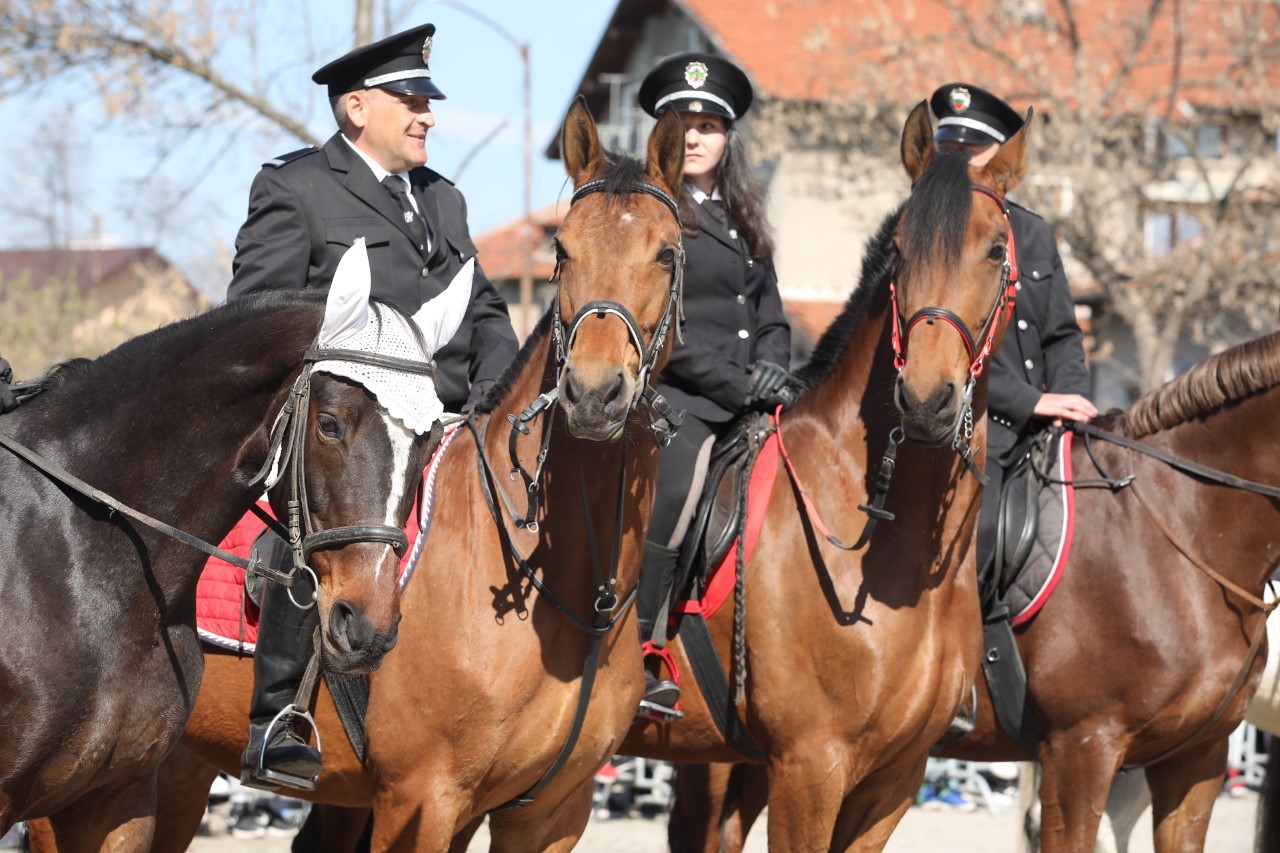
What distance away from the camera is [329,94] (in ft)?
17.9

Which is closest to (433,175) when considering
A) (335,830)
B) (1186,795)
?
(335,830)

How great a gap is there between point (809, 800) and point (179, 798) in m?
2.26

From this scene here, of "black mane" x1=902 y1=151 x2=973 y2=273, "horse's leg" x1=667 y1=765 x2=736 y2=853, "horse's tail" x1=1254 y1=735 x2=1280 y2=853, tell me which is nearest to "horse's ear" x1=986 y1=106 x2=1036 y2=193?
"black mane" x1=902 y1=151 x2=973 y2=273

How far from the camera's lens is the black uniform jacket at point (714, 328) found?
5.63 m

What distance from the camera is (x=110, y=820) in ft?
13.6

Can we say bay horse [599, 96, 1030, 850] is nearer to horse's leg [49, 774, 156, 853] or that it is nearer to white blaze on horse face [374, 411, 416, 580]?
white blaze on horse face [374, 411, 416, 580]

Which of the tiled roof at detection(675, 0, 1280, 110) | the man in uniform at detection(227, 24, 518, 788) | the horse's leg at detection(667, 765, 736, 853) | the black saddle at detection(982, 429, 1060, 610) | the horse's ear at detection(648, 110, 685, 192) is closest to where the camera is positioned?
the horse's ear at detection(648, 110, 685, 192)

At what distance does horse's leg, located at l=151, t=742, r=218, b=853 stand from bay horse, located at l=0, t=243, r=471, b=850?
48.9 inches

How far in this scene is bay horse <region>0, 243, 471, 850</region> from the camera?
12.3 ft

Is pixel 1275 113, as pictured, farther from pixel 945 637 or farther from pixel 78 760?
pixel 78 760

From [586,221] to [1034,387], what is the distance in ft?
9.20

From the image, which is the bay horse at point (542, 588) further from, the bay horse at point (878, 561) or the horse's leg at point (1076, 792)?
the horse's leg at point (1076, 792)

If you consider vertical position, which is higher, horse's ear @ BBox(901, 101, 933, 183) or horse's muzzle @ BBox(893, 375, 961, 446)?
horse's ear @ BBox(901, 101, 933, 183)

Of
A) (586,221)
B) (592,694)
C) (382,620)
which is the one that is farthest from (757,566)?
(382,620)
